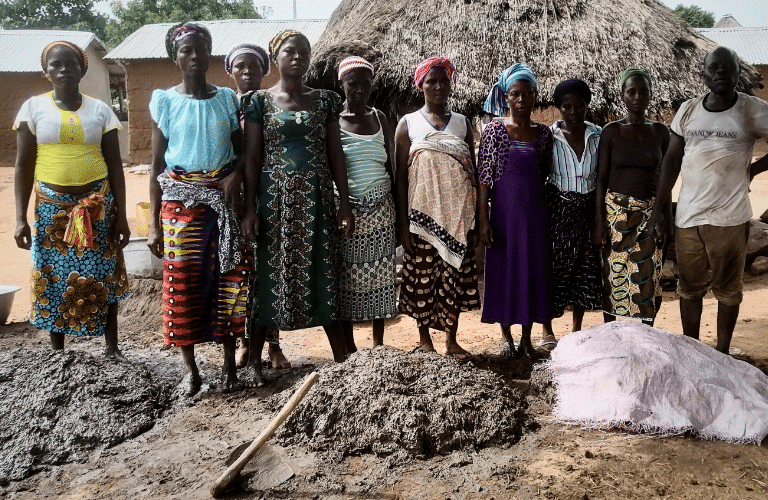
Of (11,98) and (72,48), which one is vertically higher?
(11,98)

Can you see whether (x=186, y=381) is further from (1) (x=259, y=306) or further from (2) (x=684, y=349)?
(2) (x=684, y=349)

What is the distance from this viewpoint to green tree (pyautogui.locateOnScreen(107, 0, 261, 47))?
2411 centimetres

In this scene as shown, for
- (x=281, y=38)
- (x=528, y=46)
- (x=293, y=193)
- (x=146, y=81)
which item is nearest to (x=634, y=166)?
(x=293, y=193)

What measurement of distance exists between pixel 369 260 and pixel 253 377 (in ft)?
3.09

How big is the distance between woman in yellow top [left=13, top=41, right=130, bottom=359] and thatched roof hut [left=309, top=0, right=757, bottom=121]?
11.1 ft

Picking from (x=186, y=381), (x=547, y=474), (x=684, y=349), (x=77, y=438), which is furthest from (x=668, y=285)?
(x=77, y=438)

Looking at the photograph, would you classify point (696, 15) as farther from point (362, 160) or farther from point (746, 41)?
point (362, 160)

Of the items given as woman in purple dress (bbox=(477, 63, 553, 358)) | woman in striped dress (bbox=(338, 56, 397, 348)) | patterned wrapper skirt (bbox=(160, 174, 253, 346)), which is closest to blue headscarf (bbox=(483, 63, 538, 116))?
woman in purple dress (bbox=(477, 63, 553, 358))

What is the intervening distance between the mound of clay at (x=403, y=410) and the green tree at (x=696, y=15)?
92.6ft

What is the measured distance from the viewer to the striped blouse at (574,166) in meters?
3.81

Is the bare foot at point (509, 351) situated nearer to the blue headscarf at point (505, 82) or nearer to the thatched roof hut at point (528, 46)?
the blue headscarf at point (505, 82)

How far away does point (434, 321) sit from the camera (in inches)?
153

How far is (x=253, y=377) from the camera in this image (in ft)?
11.6

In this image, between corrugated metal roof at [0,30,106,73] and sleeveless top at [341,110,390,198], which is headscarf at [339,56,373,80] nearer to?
sleeveless top at [341,110,390,198]
